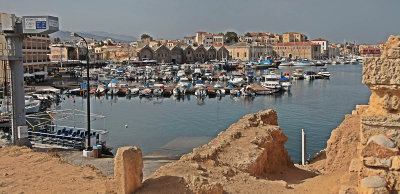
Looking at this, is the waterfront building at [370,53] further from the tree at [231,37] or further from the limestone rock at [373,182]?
the tree at [231,37]

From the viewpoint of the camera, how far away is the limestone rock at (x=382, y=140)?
7898mm

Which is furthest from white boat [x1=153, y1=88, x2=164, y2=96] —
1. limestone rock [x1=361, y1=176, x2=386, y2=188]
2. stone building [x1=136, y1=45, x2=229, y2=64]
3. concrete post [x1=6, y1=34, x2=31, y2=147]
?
stone building [x1=136, y1=45, x2=229, y2=64]

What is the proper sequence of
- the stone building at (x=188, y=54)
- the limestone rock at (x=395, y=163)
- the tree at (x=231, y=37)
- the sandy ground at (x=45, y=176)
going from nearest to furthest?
the limestone rock at (x=395, y=163) < the sandy ground at (x=45, y=176) < the stone building at (x=188, y=54) < the tree at (x=231, y=37)

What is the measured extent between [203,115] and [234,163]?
91.5 feet

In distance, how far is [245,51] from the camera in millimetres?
127938

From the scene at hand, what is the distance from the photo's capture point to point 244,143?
45.2 feet

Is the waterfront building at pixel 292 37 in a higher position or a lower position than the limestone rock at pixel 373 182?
higher

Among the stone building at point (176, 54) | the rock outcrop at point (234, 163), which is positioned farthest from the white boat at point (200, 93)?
the stone building at point (176, 54)

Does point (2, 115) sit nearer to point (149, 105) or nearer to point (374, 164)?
point (149, 105)

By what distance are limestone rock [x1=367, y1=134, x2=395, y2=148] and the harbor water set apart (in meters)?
15.4

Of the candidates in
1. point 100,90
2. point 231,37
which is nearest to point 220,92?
point 100,90

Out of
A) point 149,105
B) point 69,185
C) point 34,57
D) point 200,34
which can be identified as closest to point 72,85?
point 34,57

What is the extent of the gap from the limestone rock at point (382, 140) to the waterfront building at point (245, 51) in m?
121

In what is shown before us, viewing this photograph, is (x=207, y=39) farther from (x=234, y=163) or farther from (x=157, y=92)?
(x=234, y=163)
